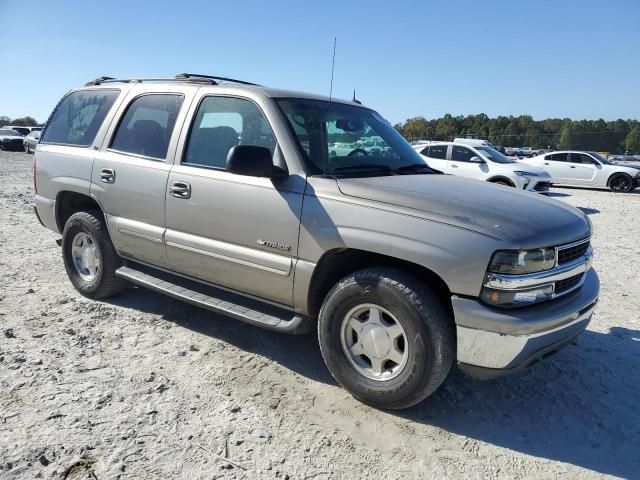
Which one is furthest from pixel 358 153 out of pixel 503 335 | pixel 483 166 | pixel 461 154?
pixel 461 154

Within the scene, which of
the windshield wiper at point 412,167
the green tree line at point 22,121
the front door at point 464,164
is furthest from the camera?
the green tree line at point 22,121

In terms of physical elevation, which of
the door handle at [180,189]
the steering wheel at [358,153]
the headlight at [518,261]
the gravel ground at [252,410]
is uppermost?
the steering wheel at [358,153]

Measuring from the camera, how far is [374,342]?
9.80ft

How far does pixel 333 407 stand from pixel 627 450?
5.48 ft

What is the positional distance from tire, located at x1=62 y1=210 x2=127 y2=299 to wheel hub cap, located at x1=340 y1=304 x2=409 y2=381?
248 centimetres

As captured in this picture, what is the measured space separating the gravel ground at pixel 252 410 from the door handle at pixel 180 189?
1156 mm

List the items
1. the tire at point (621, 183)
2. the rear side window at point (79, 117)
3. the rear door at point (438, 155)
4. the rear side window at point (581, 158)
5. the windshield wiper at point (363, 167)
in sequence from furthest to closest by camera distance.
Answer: the rear side window at point (581, 158)
the tire at point (621, 183)
the rear door at point (438, 155)
the rear side window at point (79, 117)
the windshield wiper at point (363, 167)

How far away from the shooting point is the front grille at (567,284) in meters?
2.86

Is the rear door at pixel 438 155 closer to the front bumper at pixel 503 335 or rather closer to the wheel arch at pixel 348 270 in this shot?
the wheel arch at pixel 348 270

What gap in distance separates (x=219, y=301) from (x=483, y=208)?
6.50 ft

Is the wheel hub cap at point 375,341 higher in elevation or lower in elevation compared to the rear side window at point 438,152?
lower

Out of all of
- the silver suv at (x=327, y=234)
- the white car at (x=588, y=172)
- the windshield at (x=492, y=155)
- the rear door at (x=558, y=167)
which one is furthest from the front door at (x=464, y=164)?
the silver suv at (x=327, y=234)

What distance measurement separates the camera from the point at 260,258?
11.0 ft

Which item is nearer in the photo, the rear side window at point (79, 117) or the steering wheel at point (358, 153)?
the steering wheel at point (358, 153)
